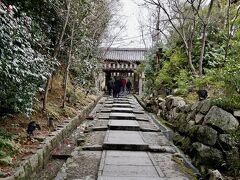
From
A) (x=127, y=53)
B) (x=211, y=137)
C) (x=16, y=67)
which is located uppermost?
(x=127, y=53)

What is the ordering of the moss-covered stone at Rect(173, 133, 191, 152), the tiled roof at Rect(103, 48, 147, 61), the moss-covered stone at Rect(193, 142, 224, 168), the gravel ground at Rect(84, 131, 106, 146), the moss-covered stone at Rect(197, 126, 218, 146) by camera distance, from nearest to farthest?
the moss-covered stone at Rect(193, 142, 224, 168) < the moss-covered stone at Rect(197, 126, 218, 146) < the moss-covered stone at Rect(173, 133, 191, 152) < the gravel ground at Rect(84, 131, 106, 146) < the tiled roof at Rect(103, 48, 147, 61)

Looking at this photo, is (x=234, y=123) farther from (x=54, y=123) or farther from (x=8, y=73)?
(x=54, y=123)

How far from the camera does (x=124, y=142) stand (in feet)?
28.6

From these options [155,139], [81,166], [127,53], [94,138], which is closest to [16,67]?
[81,166]

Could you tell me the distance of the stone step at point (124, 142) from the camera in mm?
8344

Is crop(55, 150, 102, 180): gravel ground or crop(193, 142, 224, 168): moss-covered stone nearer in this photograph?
crop(55, 150, 102, 180): gravel ground

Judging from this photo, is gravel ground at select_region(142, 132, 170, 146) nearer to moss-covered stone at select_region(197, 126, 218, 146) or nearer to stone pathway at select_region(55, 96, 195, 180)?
stone pathway at select_region(55, 96, 195, 180)

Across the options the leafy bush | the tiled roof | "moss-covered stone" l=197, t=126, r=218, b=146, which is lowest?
"moss-covered stone" l=197, t=126, r=218, b=146

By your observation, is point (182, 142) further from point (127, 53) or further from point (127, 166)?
point (127, 53)

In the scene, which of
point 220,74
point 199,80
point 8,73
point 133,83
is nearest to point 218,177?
point 220,74

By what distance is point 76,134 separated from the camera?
429 inches

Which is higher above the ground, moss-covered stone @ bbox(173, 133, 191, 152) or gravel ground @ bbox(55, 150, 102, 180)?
moss-covered stone @ bbox(173, 133, 191, 152)

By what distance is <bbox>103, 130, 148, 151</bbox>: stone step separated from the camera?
834 cm

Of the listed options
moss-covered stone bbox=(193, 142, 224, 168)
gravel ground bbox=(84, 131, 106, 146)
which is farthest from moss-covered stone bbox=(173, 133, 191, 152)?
gravel ground bbox=(84, 131, 106, 146)
